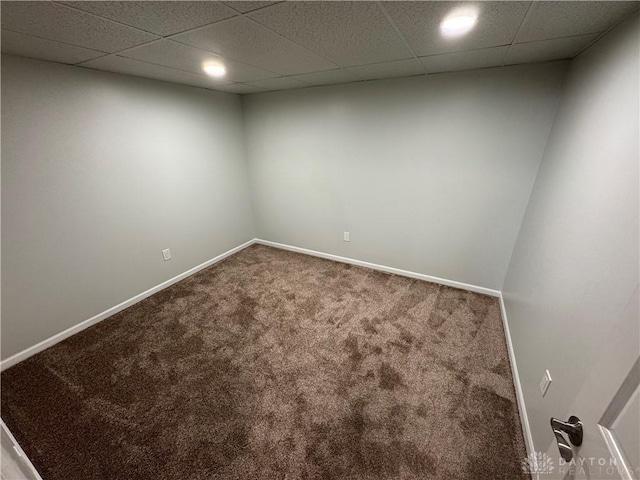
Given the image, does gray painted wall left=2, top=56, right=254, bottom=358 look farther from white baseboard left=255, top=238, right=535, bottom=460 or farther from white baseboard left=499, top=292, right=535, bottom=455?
white baseboard left=499, top=292, right=535, bottom=455

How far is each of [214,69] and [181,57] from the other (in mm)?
342

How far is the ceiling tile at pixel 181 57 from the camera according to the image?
156cm

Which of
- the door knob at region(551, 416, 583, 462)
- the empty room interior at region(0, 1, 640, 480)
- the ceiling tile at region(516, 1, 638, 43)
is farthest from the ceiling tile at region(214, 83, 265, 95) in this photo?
the door knob at region(551, 416, 583, 462)

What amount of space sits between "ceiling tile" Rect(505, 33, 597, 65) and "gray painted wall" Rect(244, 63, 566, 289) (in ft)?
0.46

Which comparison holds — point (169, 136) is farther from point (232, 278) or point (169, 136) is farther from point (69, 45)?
point (232, 278)

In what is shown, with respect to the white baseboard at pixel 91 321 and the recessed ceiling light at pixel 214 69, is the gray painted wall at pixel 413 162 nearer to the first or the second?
the recessed ceiling light at pixel 214 69

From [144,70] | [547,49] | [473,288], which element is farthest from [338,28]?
[473,288]

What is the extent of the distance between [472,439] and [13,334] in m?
3.12

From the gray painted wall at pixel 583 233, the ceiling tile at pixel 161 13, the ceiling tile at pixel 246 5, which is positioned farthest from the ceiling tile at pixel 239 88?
the gray painted wall at pixel 583 233

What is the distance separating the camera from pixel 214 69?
2059mm

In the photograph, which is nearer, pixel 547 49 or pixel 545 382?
pixel 545 382

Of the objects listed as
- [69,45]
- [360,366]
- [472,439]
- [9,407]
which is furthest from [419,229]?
[9,407]

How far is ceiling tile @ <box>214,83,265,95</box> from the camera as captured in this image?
2680 millimetres

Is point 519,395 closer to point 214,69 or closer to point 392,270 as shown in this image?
point 392,270
